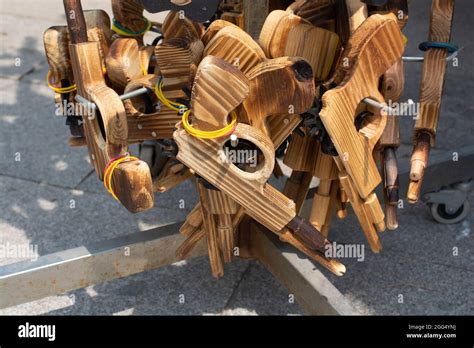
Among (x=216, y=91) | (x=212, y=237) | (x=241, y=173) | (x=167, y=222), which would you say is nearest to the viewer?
(x=216, y=91)

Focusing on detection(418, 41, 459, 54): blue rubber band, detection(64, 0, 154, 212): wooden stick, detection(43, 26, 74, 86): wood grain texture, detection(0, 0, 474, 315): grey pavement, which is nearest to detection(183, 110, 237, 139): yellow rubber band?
detection(64, 0, 154, 212): wooden stick

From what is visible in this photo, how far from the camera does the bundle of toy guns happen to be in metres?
1.48

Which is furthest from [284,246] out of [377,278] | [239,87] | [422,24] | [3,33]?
[3,33]

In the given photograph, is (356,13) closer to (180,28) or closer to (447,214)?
(180,28)

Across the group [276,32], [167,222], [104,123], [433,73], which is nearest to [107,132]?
[104,123]

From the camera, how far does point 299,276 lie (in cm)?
192

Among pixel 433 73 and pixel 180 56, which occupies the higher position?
pixel 180 56

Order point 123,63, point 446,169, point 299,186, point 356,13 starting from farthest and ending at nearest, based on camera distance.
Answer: point 446,169 < point 299,186 < point 123,63 < point 356,13

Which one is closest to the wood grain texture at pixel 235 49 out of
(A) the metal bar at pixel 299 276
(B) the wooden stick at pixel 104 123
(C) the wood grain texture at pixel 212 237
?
(B) the wooden stick at pixel 104 123

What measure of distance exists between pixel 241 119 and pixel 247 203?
168mm

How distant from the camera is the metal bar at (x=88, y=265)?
1920 mm

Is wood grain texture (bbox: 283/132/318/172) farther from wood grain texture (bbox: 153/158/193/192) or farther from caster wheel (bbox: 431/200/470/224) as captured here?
caster wheel (bbox: 431/200/470/224)

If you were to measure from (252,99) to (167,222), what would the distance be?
1054 mm

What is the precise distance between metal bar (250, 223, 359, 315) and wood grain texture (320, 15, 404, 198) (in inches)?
13.9
